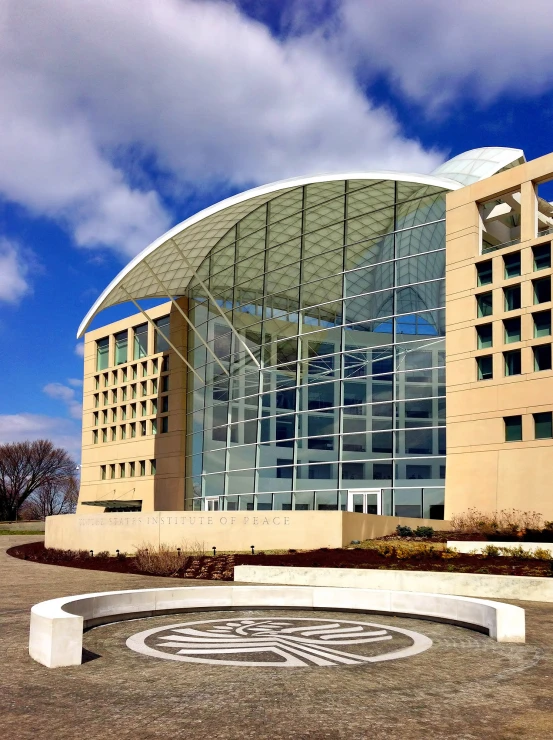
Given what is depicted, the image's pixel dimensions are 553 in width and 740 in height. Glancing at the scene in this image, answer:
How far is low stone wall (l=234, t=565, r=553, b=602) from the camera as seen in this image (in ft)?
63.0

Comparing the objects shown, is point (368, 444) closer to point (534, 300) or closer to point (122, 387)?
point (534, 300)

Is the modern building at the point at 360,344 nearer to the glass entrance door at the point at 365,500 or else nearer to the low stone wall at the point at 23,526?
the glass entrance door at the point at 365,500

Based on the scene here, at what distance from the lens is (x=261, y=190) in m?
44.2

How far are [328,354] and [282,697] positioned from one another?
36.2 metres

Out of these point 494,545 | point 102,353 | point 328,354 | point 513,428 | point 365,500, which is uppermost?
point 102,353

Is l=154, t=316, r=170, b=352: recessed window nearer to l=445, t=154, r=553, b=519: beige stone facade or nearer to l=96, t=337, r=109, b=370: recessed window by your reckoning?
l=96, t=337, r=109, b=370: recessed window

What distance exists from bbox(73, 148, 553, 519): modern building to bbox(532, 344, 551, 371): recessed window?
0.06m

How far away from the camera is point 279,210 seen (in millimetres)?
48656

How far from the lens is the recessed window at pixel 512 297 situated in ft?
119

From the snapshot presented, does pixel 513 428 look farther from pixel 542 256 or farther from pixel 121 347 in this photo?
pixel 121 347

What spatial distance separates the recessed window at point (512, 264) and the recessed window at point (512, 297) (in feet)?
1.89

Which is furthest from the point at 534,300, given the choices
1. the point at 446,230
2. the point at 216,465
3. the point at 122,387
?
the point at 122,387

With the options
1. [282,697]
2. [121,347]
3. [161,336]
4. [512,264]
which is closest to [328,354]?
[512,264]

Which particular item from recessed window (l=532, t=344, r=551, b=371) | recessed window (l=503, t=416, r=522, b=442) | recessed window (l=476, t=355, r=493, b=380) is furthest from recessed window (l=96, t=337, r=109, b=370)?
recessed window (l=532, t=344, r=551, b=371)
